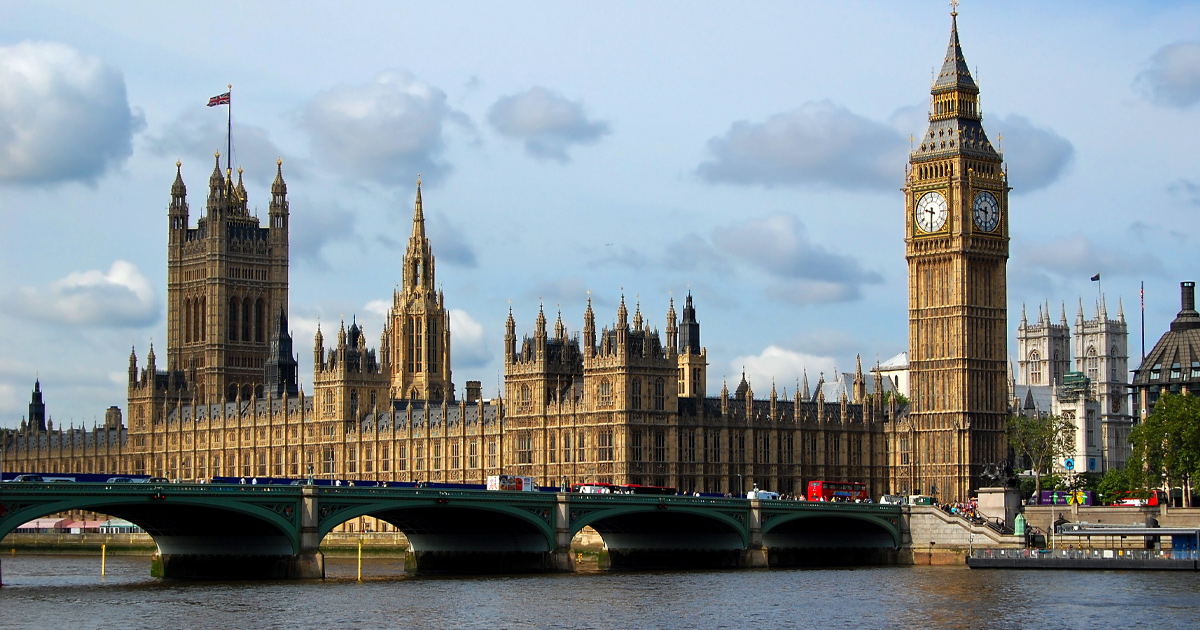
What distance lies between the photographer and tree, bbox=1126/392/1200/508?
478 ft

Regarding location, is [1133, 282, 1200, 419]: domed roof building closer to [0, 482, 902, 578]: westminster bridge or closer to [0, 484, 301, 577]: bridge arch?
[0, 482, 902, 578]: westminster bridge

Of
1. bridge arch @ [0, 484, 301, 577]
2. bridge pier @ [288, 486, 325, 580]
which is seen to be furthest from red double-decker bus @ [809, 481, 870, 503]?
bridge arch @ [0, 484, 301, 577]

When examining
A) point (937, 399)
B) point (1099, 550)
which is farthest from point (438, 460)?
point (1099, 550)

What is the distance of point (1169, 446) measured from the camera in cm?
14875

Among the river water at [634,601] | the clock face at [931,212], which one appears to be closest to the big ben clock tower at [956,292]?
the clock face at [931,212]

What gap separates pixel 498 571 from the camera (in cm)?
12331

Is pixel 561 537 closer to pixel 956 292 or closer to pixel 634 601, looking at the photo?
pixel 634 601

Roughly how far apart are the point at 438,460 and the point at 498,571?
2226 inches

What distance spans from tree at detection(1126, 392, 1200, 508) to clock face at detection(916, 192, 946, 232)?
22.1 m

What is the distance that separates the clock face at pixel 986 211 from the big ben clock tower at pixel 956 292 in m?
0.08

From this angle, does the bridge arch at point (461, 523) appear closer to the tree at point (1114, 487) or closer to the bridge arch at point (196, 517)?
the bridge arch at point (196, 517)

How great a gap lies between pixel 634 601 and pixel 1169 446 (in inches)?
2393

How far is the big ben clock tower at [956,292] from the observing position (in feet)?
536

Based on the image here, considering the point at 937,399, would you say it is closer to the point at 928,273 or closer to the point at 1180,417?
the point at 928,273
